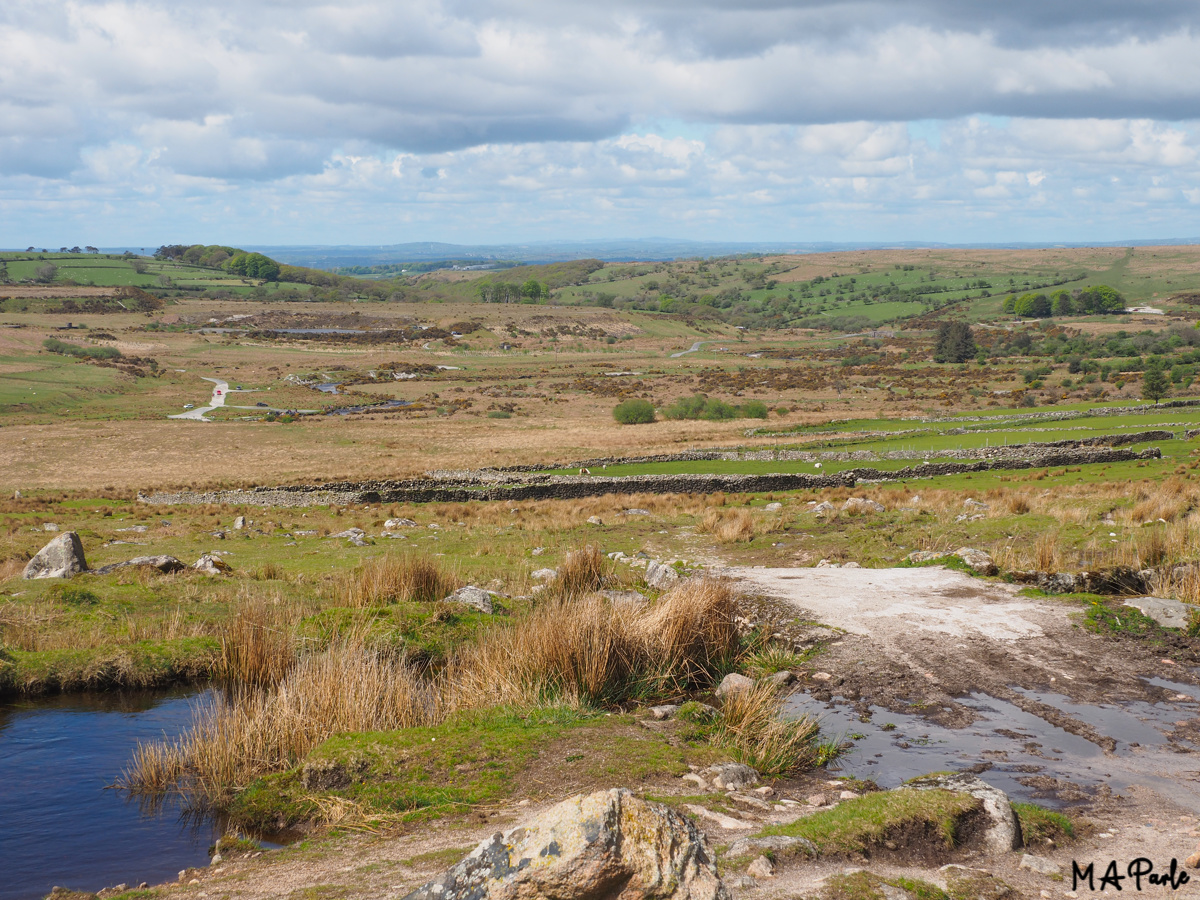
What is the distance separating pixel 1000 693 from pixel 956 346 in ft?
415

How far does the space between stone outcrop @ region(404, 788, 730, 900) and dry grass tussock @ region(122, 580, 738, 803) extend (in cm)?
520

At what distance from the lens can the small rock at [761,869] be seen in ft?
19.8

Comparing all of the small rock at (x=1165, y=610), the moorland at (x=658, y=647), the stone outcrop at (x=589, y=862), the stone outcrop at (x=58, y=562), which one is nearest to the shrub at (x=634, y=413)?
the moorland at (x=658, y=647)

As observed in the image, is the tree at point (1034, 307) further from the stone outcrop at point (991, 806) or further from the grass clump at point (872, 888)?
the grass clump at point (872, 888)

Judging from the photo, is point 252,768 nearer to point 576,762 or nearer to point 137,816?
point 137,816

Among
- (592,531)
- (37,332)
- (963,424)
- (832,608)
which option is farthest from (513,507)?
(37,332)

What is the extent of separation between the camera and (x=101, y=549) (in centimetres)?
2347

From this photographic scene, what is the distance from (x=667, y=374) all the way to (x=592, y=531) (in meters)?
97.7

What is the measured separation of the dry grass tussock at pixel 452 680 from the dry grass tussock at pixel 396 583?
2.36 metres

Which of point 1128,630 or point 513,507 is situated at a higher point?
point 1128,630

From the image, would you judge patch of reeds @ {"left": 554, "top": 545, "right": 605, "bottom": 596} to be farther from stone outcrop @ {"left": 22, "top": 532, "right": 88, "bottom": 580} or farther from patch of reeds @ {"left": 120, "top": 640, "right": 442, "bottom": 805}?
stone outcrop @ {"left": 22, "top": 532, "right": 88, "bottom": 580}

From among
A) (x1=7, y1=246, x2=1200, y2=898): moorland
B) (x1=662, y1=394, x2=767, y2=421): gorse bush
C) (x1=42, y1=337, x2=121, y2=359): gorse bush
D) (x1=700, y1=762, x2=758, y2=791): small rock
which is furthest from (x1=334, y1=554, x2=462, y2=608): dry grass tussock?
(x1=42, y1=337, x2=121, y2=359): gorse bush

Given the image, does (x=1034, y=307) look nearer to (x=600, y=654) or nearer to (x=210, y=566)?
(x=210, y=566)

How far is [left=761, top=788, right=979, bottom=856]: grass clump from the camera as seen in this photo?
6648 mm
